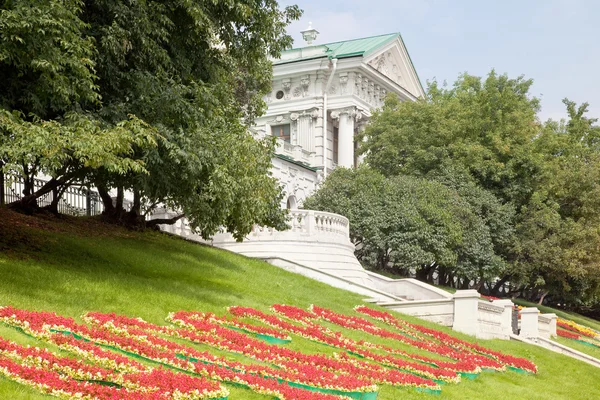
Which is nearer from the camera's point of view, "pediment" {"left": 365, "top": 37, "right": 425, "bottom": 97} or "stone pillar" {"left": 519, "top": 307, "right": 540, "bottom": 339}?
"stone pillar" {"left": 519, "top": 307, "right": 540, "bottom": 339}

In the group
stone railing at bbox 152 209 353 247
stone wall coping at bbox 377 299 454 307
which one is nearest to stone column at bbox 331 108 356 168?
stone railing at bbox 152 209 353 247

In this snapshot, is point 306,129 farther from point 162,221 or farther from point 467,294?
point 467,294

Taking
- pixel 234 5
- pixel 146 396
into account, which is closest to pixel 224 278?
pixel 234 5

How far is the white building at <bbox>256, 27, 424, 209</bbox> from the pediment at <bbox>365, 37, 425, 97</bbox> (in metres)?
0.11

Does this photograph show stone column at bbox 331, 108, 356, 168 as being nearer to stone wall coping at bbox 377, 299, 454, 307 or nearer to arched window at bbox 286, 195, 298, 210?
arched window at bbox 286, 195, 298, 210

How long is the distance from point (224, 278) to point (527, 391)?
9607mm

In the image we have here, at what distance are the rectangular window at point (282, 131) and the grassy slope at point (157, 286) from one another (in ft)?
98.2

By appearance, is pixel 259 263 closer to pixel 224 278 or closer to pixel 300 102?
pixel 224 278

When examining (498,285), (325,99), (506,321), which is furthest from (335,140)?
(506,321)

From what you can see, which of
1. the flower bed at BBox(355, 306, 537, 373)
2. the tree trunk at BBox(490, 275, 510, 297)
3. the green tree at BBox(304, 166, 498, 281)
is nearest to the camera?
the flower bed at BBox(355, 306, 537, 373)

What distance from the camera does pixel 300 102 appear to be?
58188 millimetres

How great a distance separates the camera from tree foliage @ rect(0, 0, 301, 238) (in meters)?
16.0

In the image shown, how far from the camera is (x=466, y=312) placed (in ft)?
89.9

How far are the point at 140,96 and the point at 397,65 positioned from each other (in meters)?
46.1
